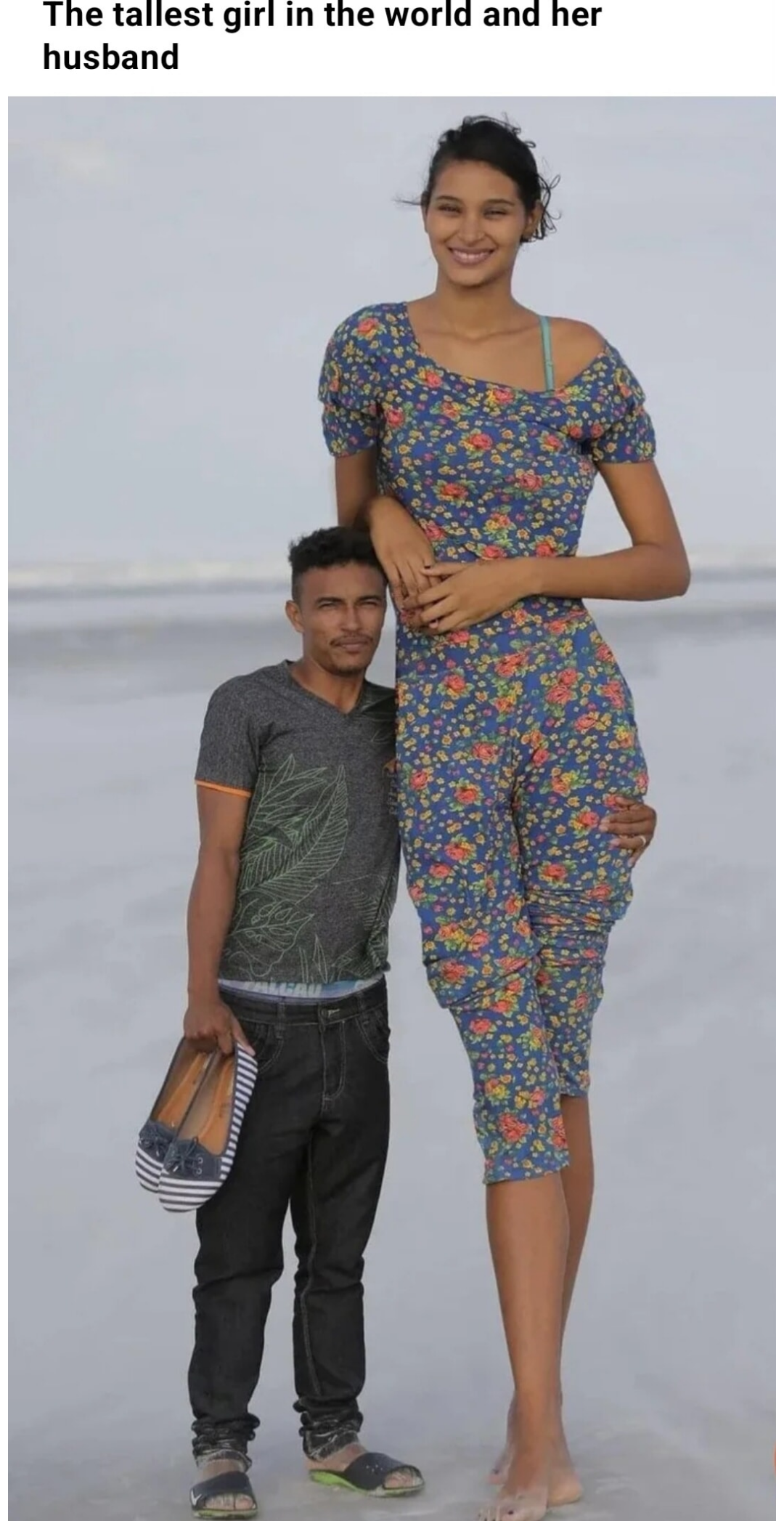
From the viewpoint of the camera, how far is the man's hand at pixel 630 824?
288 centimetres

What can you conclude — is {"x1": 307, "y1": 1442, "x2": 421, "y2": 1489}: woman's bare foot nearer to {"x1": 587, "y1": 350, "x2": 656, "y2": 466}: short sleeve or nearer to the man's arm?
the man's arm

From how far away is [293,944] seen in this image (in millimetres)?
2885

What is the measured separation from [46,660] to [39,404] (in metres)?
4.23

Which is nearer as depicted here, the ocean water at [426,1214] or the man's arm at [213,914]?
the man's arm at [213,914]

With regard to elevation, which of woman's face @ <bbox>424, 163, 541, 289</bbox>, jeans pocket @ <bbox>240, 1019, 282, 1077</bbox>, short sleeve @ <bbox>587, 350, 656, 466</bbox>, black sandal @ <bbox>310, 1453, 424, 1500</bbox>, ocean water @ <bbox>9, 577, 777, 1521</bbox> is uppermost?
woman's face @ <bbox>424, 163, 541, 289</bbox>

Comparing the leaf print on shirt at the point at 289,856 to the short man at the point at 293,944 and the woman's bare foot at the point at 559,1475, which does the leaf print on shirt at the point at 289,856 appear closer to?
the short man at the point at 293,944

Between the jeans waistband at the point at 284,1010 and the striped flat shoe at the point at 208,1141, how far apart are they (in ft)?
0.21

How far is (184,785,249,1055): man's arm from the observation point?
283 centimetres

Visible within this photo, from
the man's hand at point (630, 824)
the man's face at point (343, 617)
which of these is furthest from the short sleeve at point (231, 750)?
the man's hand at point (630, 824)

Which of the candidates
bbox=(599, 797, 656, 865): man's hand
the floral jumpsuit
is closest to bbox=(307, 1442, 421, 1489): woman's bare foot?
the floral jumpsuit

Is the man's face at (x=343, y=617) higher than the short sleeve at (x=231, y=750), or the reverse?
the man's face at (x=343, y=617)

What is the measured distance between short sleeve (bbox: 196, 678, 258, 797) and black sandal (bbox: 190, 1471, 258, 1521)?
84 centimetres
